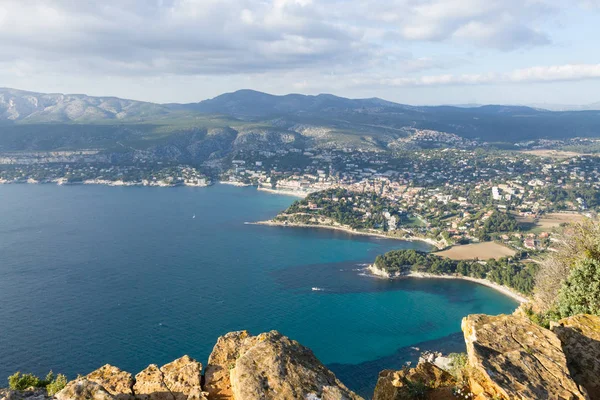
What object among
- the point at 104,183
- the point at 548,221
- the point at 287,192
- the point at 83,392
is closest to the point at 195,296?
the point at 83,392

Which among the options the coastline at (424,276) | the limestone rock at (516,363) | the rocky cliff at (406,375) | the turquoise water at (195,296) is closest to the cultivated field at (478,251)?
the coastline at (424,276)

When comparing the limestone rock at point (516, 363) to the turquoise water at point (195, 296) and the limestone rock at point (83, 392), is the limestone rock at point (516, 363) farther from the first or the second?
the turquoise water at point (195, 296)

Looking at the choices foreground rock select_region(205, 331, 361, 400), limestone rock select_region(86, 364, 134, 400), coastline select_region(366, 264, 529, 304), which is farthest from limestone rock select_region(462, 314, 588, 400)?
coastline select_region(366, 264, 529, 304)

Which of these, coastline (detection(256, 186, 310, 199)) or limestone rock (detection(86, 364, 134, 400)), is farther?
coastline (detection(256, 186, 310, 199))

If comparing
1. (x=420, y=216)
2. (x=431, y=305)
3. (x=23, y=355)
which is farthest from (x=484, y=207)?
(x=23, y=355)

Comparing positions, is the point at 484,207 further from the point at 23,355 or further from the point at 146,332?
the point at 23,355

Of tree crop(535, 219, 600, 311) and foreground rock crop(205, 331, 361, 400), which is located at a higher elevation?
foreground rock crop(205, 331, 361, 400)

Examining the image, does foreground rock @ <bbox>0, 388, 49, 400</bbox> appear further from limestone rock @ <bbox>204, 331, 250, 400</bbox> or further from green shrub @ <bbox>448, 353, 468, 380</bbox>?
green shrub @ <bbox>448, 353, 468, 380</bbox>

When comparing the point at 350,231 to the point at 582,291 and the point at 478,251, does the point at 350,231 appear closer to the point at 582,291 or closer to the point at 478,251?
the point at 478,251
